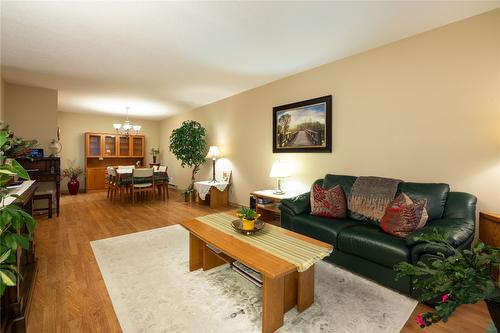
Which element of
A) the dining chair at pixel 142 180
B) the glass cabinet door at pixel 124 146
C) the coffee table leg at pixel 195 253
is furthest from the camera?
the glass cabinet door at pixel 124 146

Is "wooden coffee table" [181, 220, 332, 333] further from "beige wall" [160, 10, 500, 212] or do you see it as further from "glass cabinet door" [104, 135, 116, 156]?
"glass cabinet door" [104, 135, 116, 156]

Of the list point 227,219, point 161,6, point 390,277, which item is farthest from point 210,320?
point 161,6

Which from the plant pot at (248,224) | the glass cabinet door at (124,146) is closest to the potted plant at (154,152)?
the glass cabinet door at (124,146)

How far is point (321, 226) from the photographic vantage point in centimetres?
244

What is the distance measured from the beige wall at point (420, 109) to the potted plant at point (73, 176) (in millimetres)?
6094

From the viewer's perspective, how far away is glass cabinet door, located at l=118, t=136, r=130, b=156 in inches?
297

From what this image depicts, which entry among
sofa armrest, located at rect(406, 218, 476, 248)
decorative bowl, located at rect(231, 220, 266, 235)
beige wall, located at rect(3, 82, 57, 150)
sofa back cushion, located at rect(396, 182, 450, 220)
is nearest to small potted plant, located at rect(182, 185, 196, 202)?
beige wall, located at rect(3, 82, 57, 150)

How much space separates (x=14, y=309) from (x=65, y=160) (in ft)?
22.5

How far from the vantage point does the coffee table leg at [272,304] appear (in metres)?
1.47

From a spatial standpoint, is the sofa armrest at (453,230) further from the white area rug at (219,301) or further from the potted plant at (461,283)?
the potted plant at (461,283)

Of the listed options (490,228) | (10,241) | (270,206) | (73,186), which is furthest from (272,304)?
(73,186)

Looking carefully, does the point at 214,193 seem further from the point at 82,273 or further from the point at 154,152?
the point at 154,152

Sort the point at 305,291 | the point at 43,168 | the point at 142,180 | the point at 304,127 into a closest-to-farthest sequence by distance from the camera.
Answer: the point at 305,291, the point at 304,127, the point at 43,168, the point at 142,180

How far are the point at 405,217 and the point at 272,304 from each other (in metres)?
1.42
